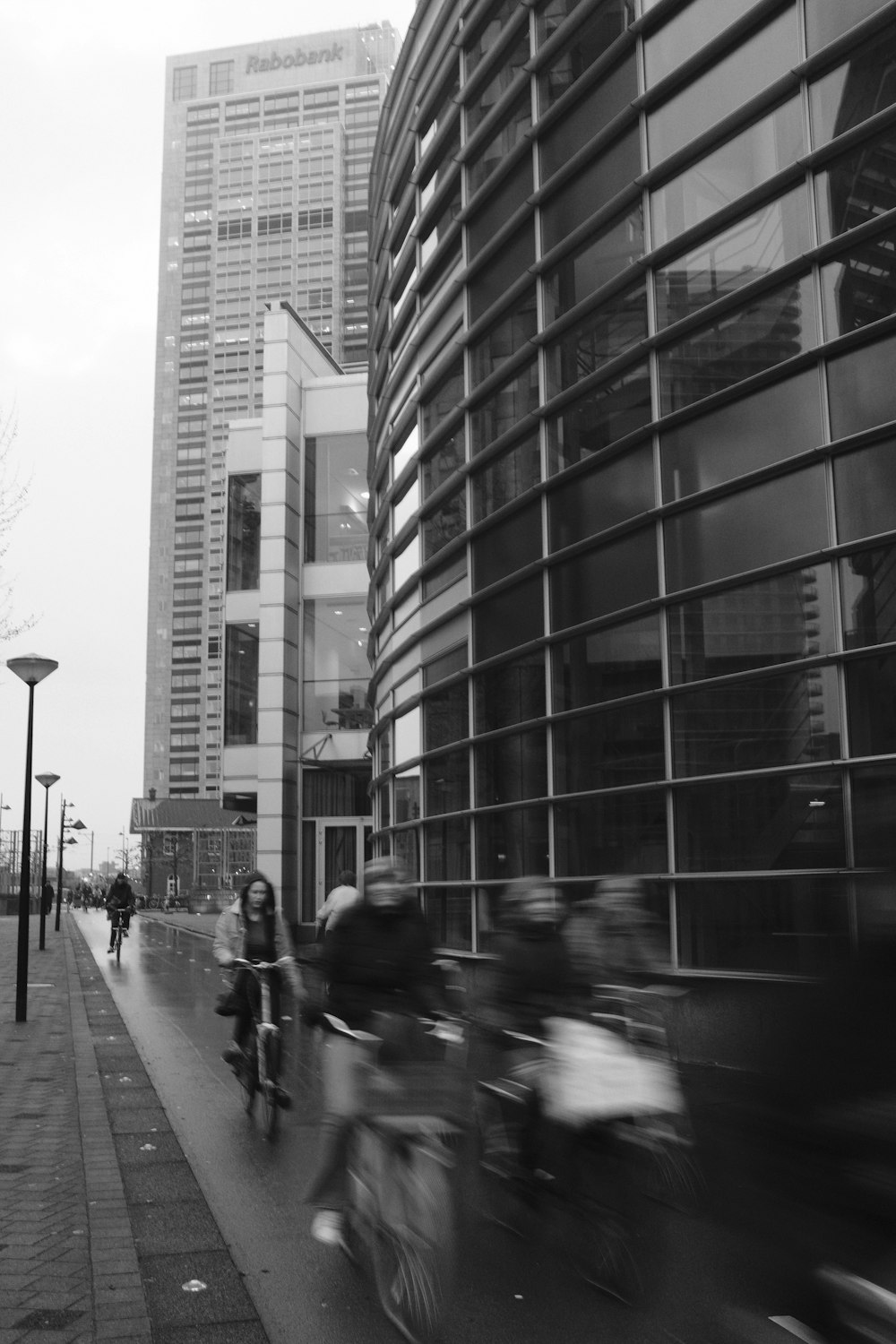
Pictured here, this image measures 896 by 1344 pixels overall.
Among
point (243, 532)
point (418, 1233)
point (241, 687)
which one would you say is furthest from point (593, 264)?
point (243, 532)

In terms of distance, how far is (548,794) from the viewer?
1420cm

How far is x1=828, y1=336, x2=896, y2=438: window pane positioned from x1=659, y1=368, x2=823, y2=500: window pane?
200 millimetres

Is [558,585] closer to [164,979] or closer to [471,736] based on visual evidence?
[471,736]

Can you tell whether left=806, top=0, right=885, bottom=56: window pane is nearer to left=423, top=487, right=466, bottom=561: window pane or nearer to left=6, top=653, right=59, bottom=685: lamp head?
left=423, top=487, right=466, bottom=561: window pane

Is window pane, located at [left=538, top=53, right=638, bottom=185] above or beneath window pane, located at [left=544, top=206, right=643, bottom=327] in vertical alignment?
above

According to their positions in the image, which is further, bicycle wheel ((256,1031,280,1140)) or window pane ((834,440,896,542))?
window pane ((834,440,896,542))

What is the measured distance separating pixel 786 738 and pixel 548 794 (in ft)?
12.4

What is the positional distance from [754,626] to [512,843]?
482cm

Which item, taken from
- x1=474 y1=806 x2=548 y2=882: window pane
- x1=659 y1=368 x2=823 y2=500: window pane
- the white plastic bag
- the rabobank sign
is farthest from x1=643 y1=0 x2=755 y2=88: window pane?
the rabobank sign

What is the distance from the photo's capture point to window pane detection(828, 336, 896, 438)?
10.2 meters

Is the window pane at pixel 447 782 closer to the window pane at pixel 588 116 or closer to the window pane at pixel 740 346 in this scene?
the window pane at pixel 740 346

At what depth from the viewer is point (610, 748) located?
1317 centimetres

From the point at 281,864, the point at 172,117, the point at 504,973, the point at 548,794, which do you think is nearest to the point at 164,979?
the point at 548,794

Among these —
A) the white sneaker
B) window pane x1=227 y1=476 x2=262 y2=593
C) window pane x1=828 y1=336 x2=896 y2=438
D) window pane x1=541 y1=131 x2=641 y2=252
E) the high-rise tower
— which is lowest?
the white sneaker
